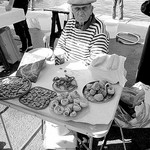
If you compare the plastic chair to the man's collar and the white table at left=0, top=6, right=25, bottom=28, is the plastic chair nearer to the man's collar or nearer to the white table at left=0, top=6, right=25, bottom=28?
the man's collar

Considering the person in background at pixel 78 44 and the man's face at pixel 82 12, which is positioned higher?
the man's face at pixel 82 12

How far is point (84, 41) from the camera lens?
5.40 ft

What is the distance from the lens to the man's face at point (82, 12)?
1491 millimetres

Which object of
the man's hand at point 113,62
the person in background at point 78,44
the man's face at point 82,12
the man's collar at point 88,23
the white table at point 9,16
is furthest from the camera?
the white table at point 9,16

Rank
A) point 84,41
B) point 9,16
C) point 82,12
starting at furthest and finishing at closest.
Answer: point 9,16 → point 84,41 → point 82,12

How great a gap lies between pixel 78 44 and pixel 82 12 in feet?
0.97

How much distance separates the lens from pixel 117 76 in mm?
1181

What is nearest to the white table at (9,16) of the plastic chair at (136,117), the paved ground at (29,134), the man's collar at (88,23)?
the paved ground at (29,134)

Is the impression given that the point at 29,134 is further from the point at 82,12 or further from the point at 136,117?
the point at 82,12

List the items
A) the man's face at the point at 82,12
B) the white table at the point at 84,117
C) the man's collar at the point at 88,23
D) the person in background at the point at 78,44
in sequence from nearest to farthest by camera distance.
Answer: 1. the white table at the point at 84,117
2. the person in background at the point at 78,44
3. the man's face at the point at 82,12
4. the man's collar at the point at 88,23

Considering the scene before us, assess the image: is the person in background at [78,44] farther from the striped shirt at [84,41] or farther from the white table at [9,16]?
the white table at [9,16]

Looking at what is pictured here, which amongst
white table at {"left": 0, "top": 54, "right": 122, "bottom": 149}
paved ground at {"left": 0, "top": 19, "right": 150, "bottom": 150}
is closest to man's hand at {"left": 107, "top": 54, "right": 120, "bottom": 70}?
white table at {"left": 0, "top": 54, "right": 122, "bottom": 149}

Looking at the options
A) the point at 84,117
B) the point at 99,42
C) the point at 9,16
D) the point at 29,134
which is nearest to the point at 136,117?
the point at 84,117

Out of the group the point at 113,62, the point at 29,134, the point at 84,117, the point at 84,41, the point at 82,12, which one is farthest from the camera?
the point at 29,134
